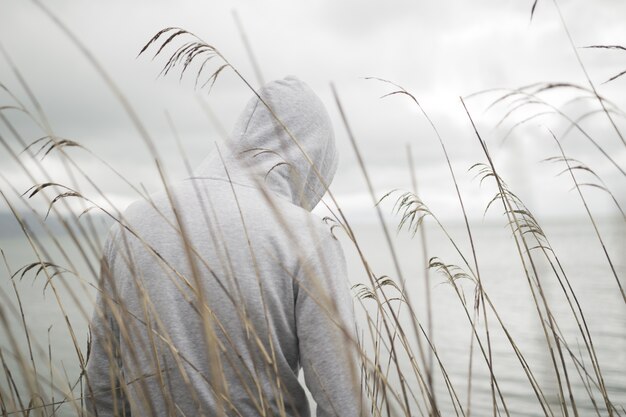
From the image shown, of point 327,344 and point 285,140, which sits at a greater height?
point 285,140

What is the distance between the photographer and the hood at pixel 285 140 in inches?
71.8

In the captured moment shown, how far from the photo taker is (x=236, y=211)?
5.04 ft

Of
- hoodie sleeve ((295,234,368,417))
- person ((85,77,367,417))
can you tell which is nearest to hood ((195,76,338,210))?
person ((85,77,367,417))

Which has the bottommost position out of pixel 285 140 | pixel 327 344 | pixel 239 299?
pixel 327 344

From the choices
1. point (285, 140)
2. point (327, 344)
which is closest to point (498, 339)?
point (285, 140)

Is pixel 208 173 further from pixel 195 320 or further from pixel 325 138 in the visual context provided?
pixel 325 138

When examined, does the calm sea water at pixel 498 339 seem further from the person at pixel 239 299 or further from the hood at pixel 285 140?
the hood at pixel 285 140

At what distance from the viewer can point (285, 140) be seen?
1.99 metres

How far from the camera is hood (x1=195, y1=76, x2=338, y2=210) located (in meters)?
1.82

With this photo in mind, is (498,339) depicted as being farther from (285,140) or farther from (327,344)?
(327,344)

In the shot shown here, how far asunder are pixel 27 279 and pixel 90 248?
166 ft

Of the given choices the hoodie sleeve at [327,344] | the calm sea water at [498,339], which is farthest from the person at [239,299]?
the calm sea water at [498,339]

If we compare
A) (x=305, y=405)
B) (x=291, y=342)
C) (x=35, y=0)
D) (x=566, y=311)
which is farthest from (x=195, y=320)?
(x=566, y=311)

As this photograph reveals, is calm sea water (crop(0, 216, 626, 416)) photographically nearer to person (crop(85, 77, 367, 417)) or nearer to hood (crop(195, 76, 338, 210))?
person (crop(85, 77, 367, 417))
